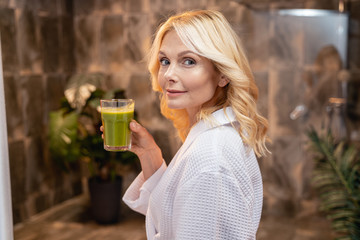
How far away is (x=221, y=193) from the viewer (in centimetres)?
108

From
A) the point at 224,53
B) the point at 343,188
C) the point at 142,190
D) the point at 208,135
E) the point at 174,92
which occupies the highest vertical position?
the point at 224,53

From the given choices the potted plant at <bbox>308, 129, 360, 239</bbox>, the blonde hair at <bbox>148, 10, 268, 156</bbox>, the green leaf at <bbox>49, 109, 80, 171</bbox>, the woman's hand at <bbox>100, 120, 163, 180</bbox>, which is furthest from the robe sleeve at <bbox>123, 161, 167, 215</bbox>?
the green leaf at <bbox>49, 109, 80, 171</bbox>

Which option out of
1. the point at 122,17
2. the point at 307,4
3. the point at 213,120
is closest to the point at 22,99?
the point at 122,17

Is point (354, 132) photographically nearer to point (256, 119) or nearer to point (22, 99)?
point (256, 119)

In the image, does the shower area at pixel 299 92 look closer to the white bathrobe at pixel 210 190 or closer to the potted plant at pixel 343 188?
the potted plant at pixel 343 188

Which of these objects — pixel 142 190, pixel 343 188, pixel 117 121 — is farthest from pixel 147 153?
pixel 343 188

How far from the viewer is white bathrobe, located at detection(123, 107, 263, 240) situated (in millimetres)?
1082

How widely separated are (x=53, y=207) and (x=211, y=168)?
357cm

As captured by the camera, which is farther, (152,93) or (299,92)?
(152,93)

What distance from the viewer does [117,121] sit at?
132cm

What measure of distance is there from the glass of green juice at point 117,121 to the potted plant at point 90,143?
2349mm

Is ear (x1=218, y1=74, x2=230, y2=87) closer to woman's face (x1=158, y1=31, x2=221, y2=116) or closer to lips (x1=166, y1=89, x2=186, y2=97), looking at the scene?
Answer: woman's face (x1=158, y1=31, x2=221, y2=116)

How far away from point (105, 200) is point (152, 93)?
1.18 m

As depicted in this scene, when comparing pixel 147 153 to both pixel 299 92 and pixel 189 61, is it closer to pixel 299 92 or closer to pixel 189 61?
pixel 189 61
